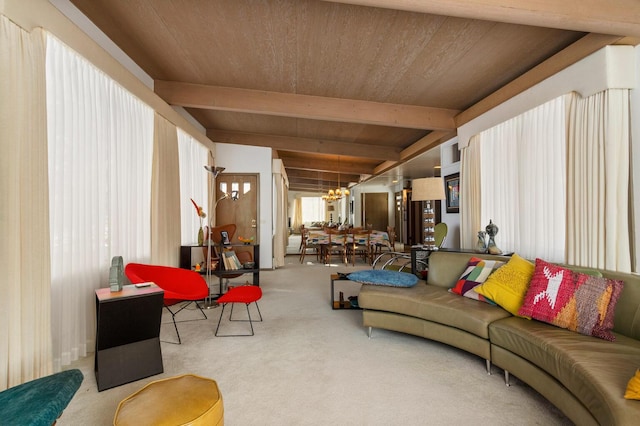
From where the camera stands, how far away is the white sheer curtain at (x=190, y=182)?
5062mm

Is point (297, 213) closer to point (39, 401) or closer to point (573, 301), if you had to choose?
point (573, 301)

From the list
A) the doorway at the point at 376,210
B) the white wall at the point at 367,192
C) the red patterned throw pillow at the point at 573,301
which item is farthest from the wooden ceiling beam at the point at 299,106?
the doorway at the point at 376,210

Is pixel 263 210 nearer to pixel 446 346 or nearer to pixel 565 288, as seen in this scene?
pixel 446 346

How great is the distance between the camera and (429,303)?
2764mm

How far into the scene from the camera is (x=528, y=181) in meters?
3.56

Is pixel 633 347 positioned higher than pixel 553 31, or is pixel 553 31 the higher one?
pixel 553 31

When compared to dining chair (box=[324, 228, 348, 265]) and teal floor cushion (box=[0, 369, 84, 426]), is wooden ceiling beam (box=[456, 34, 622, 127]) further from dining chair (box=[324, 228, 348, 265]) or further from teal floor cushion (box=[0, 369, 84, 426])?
teal floor cushion (box=[0, 369, 84, 426])

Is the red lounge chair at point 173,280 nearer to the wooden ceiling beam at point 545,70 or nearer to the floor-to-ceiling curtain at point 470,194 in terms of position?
the floor-to-ceiling curtain at point 470,194

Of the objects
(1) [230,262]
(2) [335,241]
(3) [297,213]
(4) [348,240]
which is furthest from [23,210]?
(3) [297,213]

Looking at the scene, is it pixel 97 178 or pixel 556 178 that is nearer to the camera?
pixel 97 178

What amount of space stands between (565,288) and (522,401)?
2.75 ft

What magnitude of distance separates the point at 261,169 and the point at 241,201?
34.2 inches

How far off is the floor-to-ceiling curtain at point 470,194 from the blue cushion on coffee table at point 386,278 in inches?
70.8

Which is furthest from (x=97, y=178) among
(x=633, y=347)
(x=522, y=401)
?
(x=633, y=347)
